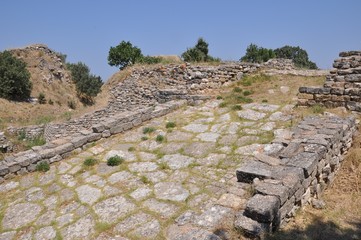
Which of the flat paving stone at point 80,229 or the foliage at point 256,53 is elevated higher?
the foliage at point 256,53

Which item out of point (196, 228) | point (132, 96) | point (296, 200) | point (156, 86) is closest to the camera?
point (196, 228)

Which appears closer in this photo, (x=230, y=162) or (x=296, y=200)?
(x=296, y=200)

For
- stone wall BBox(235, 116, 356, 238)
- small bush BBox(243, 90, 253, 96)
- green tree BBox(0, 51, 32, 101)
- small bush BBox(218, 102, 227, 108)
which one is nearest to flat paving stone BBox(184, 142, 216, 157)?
stone wall BBox(235, 116, 356, 238)

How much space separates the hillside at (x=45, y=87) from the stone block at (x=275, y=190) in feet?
→ 60.5

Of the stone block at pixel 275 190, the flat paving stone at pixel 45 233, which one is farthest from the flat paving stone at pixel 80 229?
the stone block at pixel 275 190

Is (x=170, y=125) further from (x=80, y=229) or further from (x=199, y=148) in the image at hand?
(x=80, y=229)

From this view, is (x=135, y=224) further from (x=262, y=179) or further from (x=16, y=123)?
(x=16, y=123)

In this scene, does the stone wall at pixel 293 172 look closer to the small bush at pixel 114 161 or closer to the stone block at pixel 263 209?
the stone block at pixel 263 209

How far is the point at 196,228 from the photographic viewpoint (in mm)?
3877

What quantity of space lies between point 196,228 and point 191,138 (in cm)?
383

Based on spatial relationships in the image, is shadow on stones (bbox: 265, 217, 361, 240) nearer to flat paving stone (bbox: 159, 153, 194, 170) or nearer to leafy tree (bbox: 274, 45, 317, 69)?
flat paving stone (bbox: 159, 153, 194, 170)

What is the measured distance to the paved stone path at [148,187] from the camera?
4.38 meters

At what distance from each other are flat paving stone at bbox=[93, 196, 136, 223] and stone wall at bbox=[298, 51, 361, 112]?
5.41 meters

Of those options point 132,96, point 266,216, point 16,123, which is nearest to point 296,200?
point 266,216
